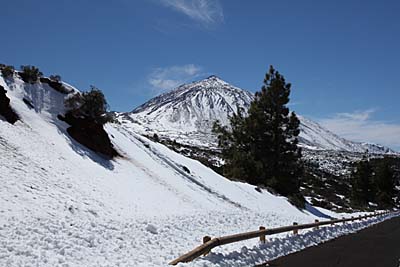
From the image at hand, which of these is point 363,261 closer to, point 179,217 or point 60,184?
point 179,217

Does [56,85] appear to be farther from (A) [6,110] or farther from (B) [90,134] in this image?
(A) [6,110]

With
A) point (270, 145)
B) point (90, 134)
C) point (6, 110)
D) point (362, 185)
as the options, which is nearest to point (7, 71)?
point (6, 110)

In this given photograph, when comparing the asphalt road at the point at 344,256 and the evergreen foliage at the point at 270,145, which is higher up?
the evergreen foliage at the point at 270,145

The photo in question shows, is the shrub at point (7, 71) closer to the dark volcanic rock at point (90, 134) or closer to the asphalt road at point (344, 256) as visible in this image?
the dark volcanic rock at point (90, 134)

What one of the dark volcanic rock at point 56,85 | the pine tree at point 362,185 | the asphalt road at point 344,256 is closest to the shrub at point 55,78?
the dark volcanic rock at point 56,85

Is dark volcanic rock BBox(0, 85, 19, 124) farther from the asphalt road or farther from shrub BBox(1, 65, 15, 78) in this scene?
the asphalt road

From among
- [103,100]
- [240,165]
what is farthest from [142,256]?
[240,165]

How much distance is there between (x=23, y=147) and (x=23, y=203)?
511 cm

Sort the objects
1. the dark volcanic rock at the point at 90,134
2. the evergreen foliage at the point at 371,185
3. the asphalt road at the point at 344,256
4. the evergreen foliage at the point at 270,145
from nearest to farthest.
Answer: the asphalt road at the point at 344,256 < the dark volcanic rock at the point at 90,134 < the evergreen foliage at the point at 270,145 < the evergreen foliage at the point at 371,185

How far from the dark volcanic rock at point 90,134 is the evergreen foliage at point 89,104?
515 millimetres

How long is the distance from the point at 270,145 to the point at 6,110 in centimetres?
2526

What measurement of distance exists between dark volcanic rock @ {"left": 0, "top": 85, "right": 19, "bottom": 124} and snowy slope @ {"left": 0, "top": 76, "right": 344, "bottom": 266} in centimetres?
35

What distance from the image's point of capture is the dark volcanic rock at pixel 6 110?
18.2 metres

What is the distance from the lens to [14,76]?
2264 centimetres
